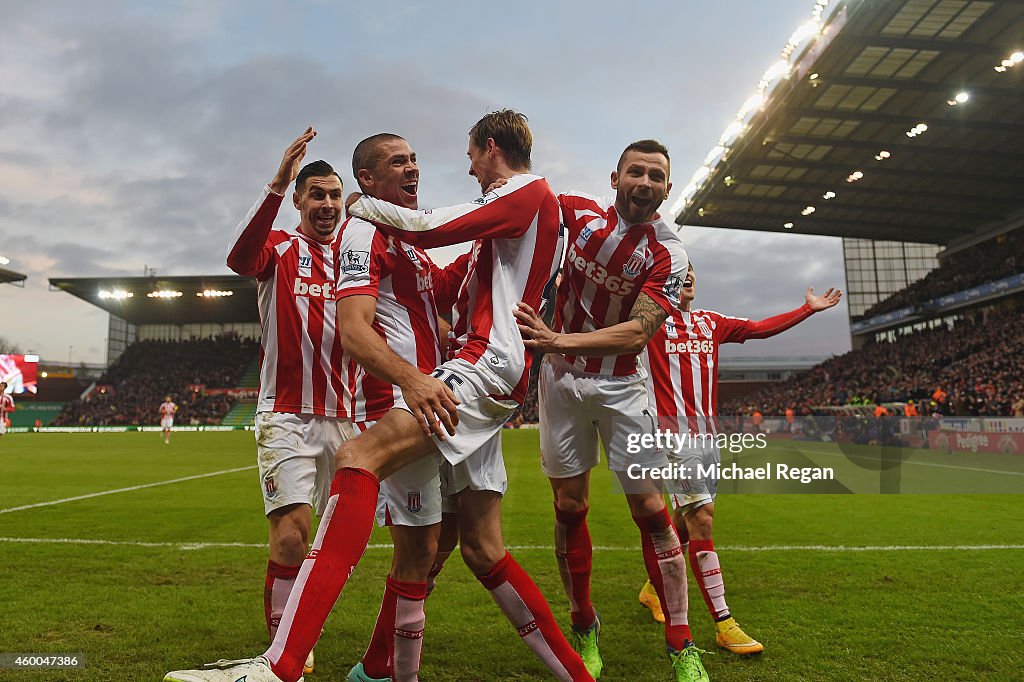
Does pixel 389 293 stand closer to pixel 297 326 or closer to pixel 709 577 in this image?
pixel 297 326

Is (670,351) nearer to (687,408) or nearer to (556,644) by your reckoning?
(687,408)

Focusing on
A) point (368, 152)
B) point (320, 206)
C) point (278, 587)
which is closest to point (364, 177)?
point (368, 152)

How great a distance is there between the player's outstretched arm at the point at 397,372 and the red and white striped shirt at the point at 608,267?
1.18 meters

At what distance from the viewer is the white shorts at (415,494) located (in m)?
2.60

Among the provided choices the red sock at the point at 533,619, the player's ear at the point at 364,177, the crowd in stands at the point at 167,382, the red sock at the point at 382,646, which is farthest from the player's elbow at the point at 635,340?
the crowd in stands at the point at 167,382

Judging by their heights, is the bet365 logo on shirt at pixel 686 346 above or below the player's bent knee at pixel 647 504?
above

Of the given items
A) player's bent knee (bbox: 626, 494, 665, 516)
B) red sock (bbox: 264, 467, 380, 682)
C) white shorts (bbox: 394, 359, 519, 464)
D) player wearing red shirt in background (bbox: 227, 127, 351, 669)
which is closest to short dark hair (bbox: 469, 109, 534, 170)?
player wearing red shirt in background (bbox: 227, 127, 351, 669)

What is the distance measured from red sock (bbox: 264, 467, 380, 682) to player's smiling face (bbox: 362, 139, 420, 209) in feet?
3.85

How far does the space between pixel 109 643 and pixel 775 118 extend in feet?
84.0

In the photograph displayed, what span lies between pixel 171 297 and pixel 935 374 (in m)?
50.8

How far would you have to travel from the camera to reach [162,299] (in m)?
54.3

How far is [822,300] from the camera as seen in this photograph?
16.6 feet

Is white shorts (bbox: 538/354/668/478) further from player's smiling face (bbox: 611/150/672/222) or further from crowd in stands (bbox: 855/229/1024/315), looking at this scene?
crowd in stands (bbox: 855/229/1024/315)

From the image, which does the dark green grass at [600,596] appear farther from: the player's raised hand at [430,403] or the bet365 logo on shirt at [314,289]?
the bet365 logo on shirt at [314,289]
